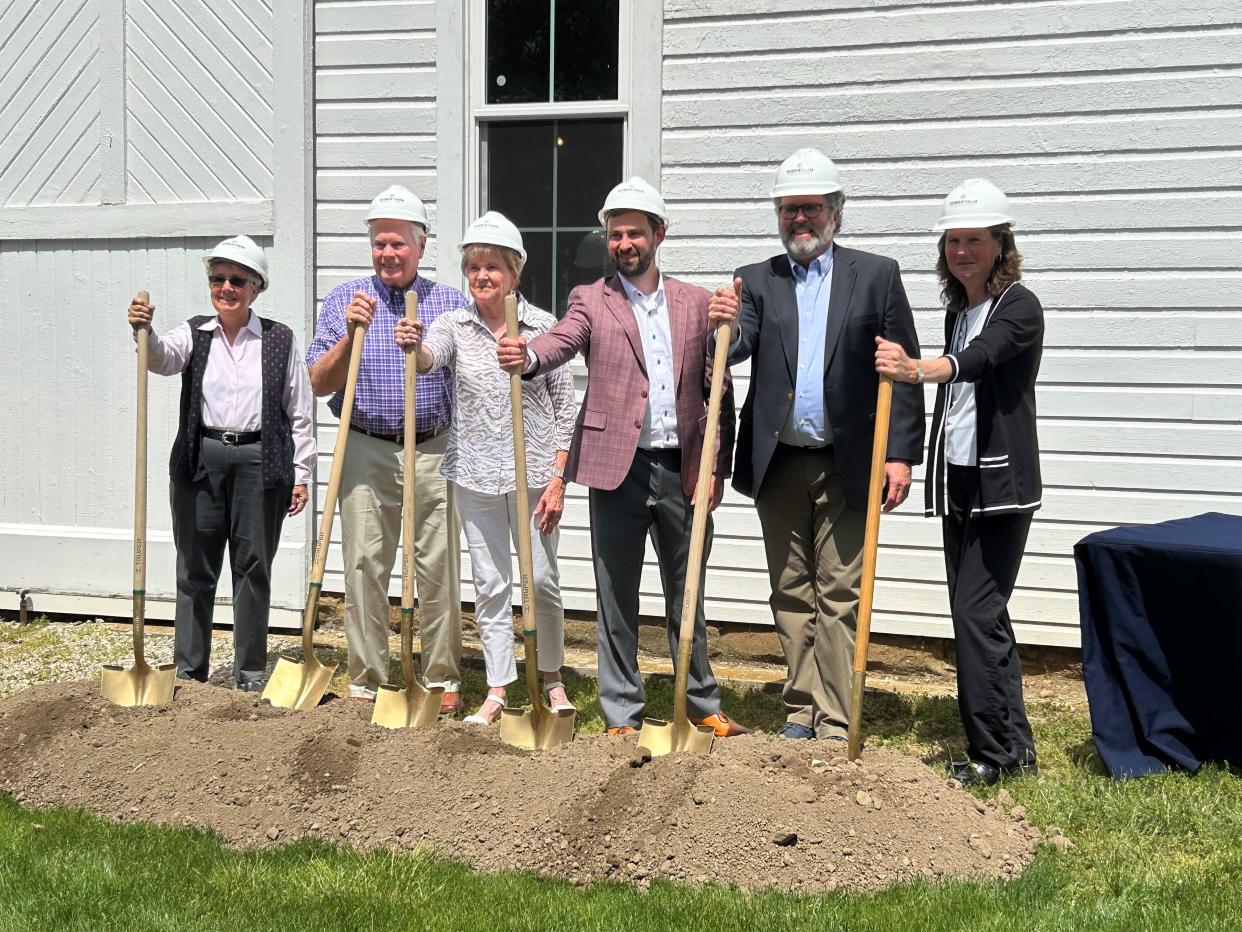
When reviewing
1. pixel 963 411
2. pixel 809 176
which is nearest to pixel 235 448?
pixel 809 176

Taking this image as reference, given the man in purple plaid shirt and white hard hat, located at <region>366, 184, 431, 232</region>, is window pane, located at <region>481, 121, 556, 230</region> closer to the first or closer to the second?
the man in purple plaid shirt

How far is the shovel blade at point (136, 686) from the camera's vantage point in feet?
17.8

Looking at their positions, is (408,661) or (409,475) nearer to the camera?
(408,661)

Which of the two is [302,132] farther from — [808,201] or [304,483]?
[808,201]

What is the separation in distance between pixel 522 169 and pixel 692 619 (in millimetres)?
3448

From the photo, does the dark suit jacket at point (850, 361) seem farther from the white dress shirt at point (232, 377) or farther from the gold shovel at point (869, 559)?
the white dress shirt at point (232, 377)

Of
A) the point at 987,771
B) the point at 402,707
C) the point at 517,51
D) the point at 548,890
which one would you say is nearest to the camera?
the point at 548,890

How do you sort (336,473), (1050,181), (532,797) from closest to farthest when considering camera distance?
1. (532,797)
2. (336,473)
3. (1050,181)

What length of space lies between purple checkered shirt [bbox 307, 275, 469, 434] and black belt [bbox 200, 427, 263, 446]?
460 mm

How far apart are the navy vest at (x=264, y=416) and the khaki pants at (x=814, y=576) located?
2144 millimetres

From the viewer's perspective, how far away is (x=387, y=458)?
5.80m

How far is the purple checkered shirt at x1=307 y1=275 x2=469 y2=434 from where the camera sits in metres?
5.65

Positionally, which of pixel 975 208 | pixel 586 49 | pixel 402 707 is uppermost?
pixel 586 49

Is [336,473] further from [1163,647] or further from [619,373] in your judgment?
[1163,647]
